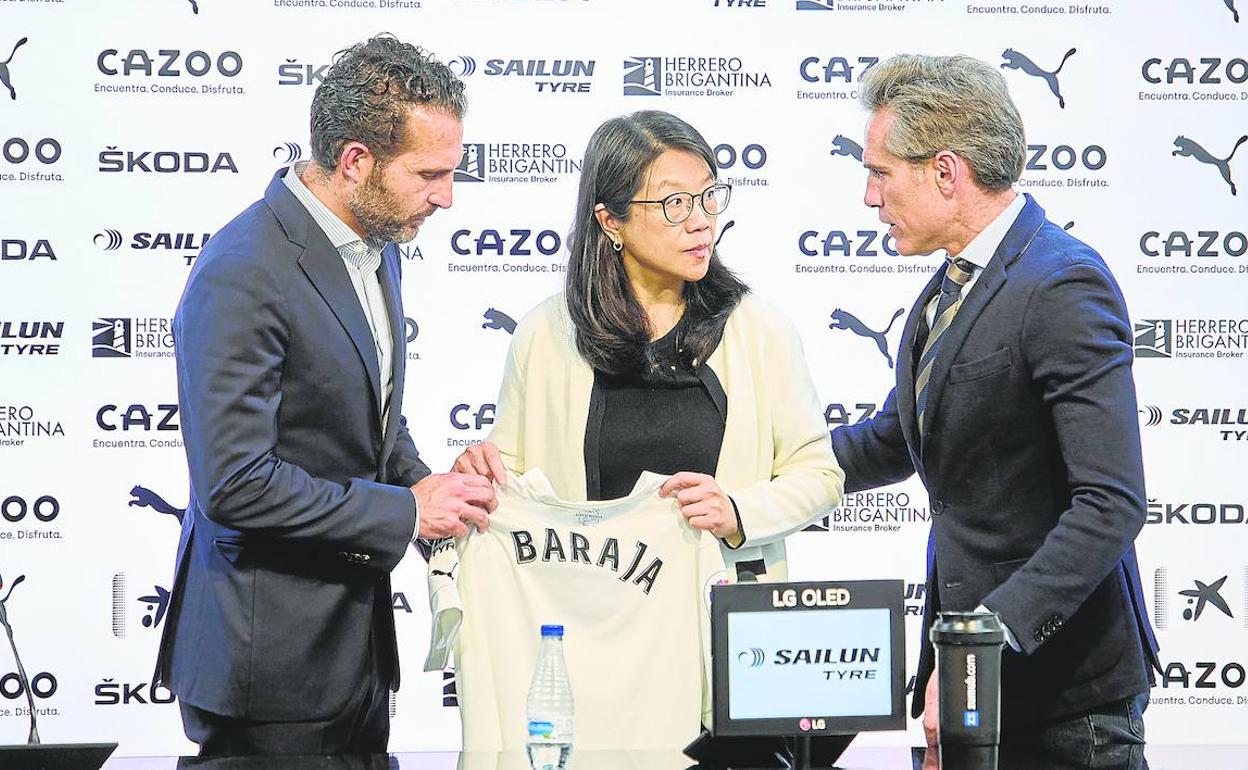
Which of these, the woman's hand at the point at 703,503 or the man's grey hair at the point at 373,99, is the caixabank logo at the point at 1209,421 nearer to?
the woman's hand at the point at 703,503

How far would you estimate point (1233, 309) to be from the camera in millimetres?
5215

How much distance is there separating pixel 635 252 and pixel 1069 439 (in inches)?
40.9

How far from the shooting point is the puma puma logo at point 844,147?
517 centimetres

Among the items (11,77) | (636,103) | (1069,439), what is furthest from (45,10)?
(1069,439)

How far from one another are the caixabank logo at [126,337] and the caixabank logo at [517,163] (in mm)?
1184

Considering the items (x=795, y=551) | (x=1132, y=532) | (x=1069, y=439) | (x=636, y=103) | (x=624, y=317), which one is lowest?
(x=795, y=551)

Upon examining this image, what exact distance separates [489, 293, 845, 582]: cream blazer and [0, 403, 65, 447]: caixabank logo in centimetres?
252

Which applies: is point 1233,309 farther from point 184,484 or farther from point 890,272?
point 184,484

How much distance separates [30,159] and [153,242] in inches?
20.2

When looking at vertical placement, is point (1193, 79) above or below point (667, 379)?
above

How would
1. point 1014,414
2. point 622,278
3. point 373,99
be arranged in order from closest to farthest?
point 1014,414
point 373,99
point 622,278

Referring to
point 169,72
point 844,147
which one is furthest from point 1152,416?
point 169,72

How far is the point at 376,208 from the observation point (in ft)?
9.83

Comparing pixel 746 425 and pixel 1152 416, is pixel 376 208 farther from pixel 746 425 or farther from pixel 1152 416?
pixel 1152 416
